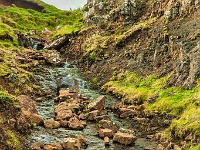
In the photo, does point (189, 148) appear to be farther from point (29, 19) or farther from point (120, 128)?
point (29, 19)

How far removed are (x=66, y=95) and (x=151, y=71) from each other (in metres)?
11.0

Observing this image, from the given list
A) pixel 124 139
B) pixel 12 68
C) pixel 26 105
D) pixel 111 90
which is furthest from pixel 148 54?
pixel 124 139

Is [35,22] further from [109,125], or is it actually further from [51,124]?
[109,125]

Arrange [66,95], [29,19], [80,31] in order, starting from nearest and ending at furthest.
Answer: [66,95] → [80,31] → [29,19]

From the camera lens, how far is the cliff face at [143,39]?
28.5 metres

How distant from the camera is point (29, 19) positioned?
250 feet

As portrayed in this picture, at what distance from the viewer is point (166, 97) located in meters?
25.2

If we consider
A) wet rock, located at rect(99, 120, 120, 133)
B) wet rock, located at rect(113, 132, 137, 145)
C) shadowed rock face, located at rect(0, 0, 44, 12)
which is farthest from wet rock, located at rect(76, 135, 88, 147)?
shadowed rock face, located at rect(0, 0, 44, 12)

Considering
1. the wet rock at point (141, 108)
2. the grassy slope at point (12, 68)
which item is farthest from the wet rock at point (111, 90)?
the grassy slope at point (12, 68)

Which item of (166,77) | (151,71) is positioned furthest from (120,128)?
(151,71)

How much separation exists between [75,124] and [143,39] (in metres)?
21.3

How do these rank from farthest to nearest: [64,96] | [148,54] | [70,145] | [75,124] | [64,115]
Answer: [148,54], [64,96], [64,115], [75,124], [70,145]

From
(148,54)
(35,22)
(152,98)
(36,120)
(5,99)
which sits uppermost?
(35,22)

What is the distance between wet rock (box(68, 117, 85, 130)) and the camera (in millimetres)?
20797
